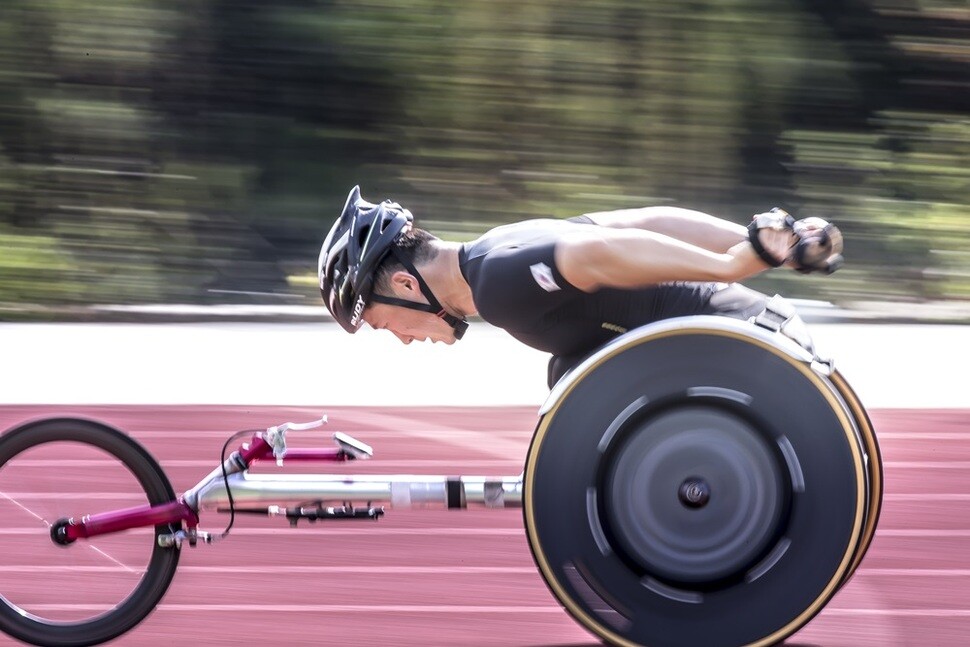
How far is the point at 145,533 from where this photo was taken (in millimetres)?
3260

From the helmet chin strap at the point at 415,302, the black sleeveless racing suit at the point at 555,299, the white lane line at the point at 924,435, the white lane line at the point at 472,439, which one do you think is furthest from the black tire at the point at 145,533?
the white lane line at the point at 924,435

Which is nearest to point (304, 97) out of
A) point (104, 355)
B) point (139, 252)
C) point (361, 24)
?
point (361, 24)

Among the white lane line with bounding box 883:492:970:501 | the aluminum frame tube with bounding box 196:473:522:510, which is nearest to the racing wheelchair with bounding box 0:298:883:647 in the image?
the aluminum frame tube with bounding box 196:473:522:510

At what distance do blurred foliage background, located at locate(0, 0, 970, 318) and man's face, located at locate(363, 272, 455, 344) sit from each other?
5152mm

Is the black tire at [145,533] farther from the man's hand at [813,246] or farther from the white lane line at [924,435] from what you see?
the white lane line at [924,435]

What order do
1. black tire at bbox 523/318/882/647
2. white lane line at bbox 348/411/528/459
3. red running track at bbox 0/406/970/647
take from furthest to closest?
1. white lane line at bbox 348/411/528/459
2. red running track at bbox 0/406/970/647
3. black tire at bbox 523/318/882/647

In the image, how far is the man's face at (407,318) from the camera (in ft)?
10.2

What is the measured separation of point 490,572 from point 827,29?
5.66 metres

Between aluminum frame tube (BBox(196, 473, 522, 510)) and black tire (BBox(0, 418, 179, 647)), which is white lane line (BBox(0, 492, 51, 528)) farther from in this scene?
aluminum frame tube (BBox(196, 473, 522, 510))

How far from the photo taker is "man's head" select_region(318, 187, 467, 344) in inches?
122

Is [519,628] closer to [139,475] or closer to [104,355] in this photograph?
[139,475]

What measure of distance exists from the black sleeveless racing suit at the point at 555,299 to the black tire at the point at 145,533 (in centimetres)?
93

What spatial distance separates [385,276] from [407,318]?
11 centimetres

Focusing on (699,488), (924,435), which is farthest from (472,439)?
(699,488)
